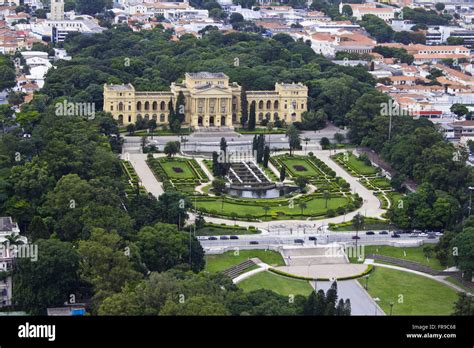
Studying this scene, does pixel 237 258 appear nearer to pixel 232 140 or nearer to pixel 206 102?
pixel 232 140

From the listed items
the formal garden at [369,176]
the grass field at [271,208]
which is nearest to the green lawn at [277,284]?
the grass field at [271,208]

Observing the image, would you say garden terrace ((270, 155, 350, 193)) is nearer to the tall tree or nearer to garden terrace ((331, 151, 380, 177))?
garden terrace ((331, 151, 380, 177))

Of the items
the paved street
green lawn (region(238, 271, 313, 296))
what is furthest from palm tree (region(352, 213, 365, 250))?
green lawn (region(238, 271, 313, 296))

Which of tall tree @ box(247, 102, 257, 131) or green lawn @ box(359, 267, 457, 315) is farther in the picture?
tall tree @ box(247, 102, 257, 131)

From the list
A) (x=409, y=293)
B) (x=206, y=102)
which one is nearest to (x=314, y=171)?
(x=206, y=102)

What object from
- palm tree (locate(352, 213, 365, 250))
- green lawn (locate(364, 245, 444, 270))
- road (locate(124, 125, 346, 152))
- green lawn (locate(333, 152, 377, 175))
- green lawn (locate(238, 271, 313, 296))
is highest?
palm tree (locate(352, 213, 365, 250))
